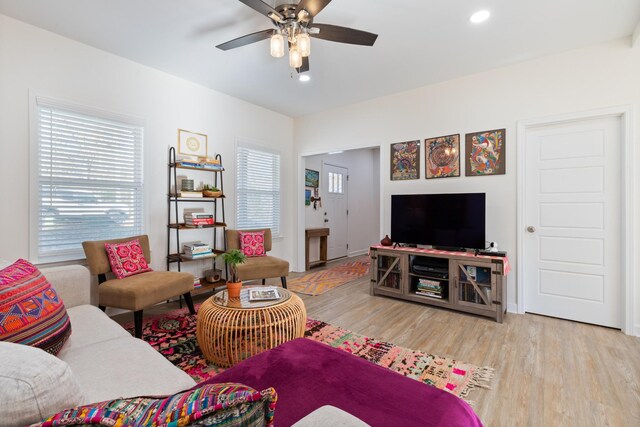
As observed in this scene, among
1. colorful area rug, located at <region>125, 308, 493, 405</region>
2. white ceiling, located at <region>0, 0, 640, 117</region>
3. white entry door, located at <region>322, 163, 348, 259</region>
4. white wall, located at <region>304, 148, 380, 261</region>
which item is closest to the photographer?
colorful area rug, located at <region>125, 308, 493, 405</region>

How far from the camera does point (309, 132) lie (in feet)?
16.7

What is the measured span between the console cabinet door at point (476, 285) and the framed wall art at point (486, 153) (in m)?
1.10

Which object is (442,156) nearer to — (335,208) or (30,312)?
(335,208)

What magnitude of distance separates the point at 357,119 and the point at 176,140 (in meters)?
2.55

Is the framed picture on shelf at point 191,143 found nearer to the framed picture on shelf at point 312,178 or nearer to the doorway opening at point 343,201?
the doorway opening at point 343,201

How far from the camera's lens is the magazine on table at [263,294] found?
2269 millimetres

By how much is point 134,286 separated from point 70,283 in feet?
1.77

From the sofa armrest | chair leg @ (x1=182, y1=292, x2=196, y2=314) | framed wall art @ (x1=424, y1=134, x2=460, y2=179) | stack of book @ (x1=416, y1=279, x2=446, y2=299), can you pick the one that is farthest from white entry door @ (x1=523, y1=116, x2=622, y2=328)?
the sofa armrest

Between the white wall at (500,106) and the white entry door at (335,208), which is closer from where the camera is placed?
the white wall at (500,106)

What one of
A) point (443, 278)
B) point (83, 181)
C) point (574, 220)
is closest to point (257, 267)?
point (83, 181)

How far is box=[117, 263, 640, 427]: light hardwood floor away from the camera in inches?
65.9

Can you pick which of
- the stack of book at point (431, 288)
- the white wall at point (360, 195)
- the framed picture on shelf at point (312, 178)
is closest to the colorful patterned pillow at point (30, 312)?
the stack of book at point (431, 288)

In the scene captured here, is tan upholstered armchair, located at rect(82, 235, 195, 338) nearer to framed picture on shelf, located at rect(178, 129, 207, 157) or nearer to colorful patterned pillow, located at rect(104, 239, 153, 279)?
colorful patterned pillow, located at rect(104, 239, 153, 279)

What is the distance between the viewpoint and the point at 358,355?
2.28 metres
